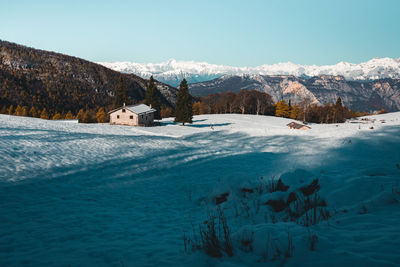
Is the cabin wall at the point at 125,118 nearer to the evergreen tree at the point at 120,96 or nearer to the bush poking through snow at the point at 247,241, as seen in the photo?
the evergreen tree at the point at 120,96

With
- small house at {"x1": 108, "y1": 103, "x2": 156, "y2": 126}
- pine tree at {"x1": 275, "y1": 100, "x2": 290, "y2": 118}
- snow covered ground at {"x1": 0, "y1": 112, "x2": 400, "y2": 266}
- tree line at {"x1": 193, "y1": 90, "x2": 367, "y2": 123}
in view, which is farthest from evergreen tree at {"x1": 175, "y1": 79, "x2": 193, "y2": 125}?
pine tree at {"x1": 275, "y1": 100, "x2": 290, "y2": 118}

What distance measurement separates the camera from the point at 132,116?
5500 cm

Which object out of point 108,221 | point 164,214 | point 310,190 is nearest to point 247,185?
point 310,190

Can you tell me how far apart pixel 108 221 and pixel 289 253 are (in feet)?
17.2

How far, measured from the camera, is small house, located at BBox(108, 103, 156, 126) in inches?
2144

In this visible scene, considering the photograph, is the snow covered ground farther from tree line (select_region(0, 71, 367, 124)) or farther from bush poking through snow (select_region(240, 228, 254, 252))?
tree line (select_region(0, 71, 367, 124))

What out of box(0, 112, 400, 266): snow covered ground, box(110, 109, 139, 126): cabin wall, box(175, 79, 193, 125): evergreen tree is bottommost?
box(0, 112, 400, 266): snow covered ground

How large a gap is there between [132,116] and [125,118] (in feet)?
7.27

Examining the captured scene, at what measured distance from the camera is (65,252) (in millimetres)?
4848

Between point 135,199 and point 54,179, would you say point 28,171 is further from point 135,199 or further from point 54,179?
point 135,199

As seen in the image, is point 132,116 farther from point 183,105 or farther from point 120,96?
point 183,105

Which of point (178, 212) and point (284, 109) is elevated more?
point (284, 109)

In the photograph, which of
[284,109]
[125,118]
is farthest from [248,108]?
[125,118]

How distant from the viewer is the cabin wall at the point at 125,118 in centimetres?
5476
